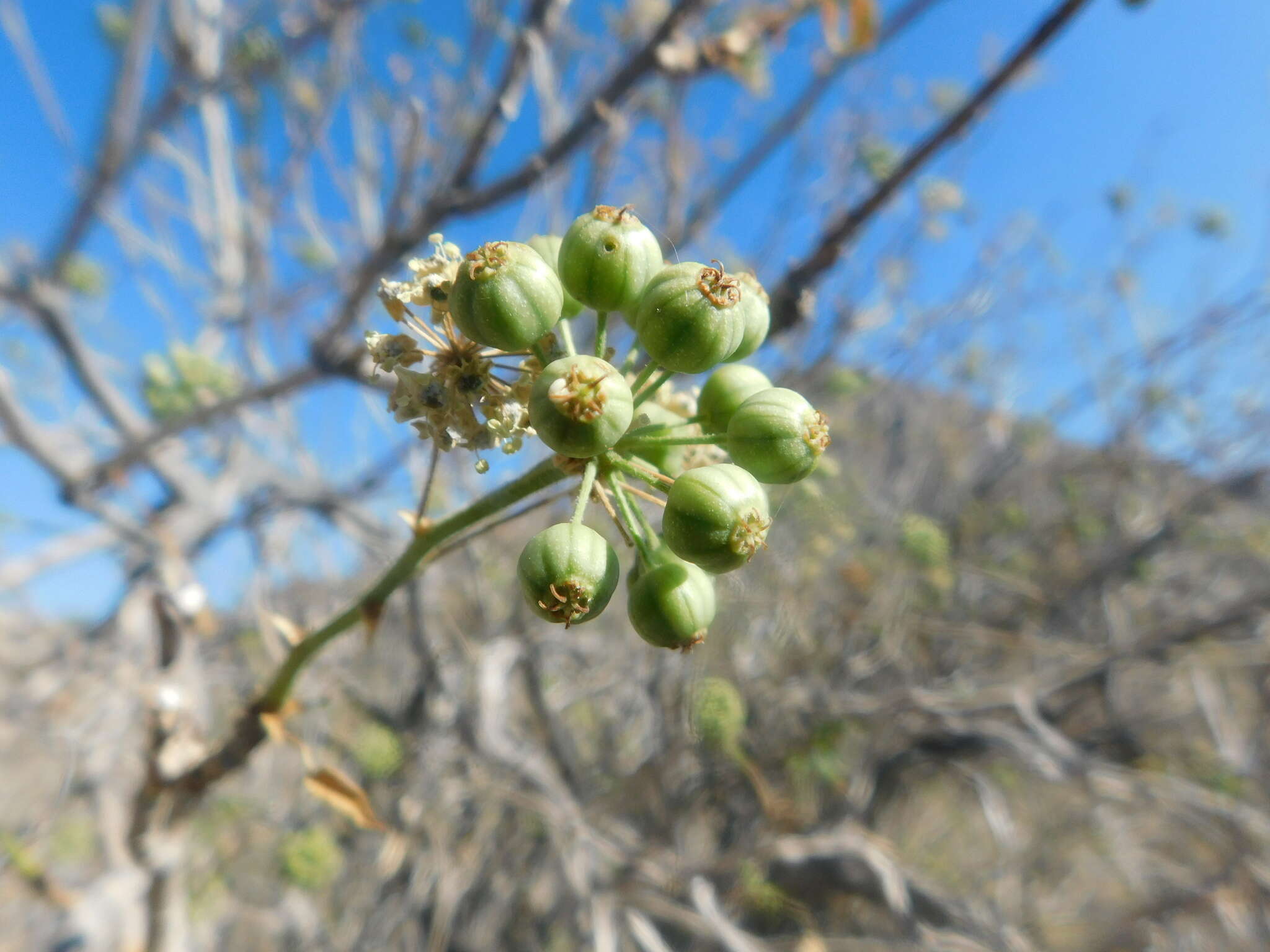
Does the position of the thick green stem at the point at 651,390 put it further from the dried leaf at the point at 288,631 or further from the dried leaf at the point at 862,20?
the dried leaf at the point at 862,20

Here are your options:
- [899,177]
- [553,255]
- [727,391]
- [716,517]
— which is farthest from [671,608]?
[899,177]

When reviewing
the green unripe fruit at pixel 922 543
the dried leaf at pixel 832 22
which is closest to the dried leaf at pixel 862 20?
the dried leaf at pixel 832 22

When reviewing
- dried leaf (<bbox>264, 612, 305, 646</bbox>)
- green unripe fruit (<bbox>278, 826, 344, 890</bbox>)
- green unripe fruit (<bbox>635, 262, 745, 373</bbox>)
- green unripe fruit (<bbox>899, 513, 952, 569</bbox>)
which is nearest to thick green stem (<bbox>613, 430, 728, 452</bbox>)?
green unripe fruit (<bbox>635, 262, 745, 373</bbox>)

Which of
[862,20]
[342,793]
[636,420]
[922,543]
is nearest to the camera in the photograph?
[636,420]

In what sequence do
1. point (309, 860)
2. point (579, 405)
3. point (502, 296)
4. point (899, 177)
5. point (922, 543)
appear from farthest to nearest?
1. point (922, 543)
2. point (309, 860)
3. point (899, 177)
4. point (502, 296)
5. point (579, 405)

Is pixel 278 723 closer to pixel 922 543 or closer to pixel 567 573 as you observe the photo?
pixel 567 573

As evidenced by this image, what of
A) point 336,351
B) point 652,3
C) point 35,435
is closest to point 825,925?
point 336,351

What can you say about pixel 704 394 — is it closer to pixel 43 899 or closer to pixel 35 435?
pixel 43 899
